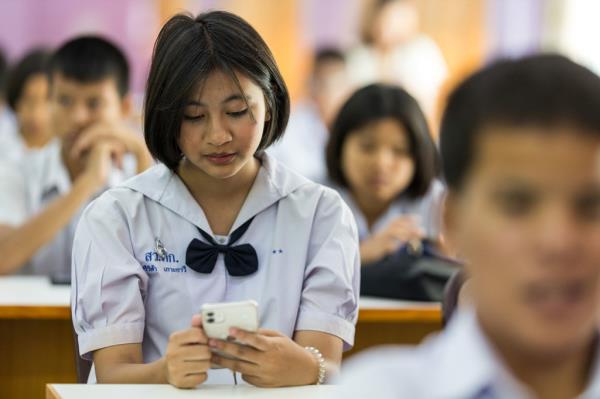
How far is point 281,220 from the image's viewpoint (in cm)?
243

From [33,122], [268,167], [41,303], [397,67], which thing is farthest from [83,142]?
[397,67]

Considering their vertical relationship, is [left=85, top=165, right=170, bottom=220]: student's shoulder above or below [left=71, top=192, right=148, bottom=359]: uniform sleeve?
above

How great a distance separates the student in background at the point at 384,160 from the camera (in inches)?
155

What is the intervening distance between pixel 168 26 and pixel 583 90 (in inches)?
54.2

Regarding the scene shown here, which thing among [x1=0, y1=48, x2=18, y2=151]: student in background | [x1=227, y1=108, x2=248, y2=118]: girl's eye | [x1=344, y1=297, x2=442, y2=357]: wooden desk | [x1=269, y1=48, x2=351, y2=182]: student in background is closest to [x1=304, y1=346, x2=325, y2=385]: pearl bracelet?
[x1=227, y1=108, x2=248, y2=118]: girl's eye

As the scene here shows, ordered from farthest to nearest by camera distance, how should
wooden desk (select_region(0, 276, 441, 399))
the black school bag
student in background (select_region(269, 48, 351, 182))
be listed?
1. student in background (select_region(269, 48, 351, 182))
2. the black school bag
3. wooden desk (select_region(0, 276, 441, 399))

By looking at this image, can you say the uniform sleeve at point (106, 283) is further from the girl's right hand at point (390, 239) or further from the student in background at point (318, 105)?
the student in background at point (318, 105)

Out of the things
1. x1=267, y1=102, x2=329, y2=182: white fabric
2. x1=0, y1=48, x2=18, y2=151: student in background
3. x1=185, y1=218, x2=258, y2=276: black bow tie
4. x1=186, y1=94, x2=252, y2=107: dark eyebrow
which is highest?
x1=186, y1=94, x2=252, y2=107: dark eyebrow

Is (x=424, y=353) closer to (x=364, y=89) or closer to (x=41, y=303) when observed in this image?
(x=41, y=303)

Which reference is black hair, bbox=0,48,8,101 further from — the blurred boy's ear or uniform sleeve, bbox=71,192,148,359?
uniform sleeve, bbox=71,192,148,359

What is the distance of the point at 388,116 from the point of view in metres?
3.95

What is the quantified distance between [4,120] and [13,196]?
3.56 metres

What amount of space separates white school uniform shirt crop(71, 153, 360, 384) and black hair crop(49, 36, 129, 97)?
151cm

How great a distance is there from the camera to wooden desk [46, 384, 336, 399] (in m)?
1.94
